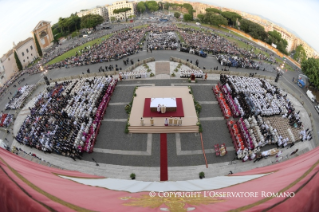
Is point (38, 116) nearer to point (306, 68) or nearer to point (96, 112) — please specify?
point (96, 112)

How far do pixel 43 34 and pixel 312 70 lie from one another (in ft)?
253

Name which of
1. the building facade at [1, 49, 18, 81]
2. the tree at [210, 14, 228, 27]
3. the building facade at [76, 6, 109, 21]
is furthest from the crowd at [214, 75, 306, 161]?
the building facade at [76, 6, 109, 21]

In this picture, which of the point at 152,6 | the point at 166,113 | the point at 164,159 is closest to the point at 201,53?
the point at 166,113

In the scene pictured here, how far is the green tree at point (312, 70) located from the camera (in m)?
29.4

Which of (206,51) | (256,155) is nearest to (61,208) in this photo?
(256,155)

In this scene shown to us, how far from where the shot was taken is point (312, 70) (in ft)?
101

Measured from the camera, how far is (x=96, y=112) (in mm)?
22625

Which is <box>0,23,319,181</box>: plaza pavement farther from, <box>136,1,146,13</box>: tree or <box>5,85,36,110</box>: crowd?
<box>136,1,146,13</box>: tree

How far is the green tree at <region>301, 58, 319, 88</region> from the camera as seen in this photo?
96.3 feet

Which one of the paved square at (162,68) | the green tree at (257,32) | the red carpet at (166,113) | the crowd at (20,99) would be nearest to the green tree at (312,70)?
the red carpet at (166,113)

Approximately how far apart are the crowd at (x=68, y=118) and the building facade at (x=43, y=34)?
4524 cm

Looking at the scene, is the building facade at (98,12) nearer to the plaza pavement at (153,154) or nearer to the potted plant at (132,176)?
the plaza pavement at (153,154)

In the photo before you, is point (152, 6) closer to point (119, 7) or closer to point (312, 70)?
point (119, 7)

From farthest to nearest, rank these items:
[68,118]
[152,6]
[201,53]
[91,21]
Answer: [152,6] < [91,21] < [201,53] < [68,118]
